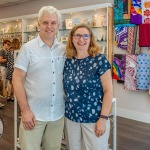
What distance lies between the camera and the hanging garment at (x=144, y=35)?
411 centimetres

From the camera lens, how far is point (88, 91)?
1642 mm

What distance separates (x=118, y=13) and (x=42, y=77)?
3.28m

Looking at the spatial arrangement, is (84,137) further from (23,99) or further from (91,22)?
(91,22)

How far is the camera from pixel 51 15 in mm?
1647

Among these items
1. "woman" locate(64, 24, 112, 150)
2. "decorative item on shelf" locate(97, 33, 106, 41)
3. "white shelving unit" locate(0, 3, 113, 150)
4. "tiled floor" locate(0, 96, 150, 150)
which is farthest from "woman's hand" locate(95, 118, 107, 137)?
"decorative item on shelf" locate(97, 33, 106, 41)

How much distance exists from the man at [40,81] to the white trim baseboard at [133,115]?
10.0 ft

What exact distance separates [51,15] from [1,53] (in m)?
4.77

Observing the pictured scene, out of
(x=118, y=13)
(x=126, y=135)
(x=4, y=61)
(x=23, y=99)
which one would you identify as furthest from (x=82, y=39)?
(x=4, y=61)

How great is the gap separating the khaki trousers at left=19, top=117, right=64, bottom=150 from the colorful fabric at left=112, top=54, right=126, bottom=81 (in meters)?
2.93

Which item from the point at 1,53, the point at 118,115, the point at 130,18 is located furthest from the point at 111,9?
the point at 1,53

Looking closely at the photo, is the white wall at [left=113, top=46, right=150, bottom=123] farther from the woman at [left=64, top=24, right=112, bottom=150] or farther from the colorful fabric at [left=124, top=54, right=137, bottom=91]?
the woman at [left=64, top=24, right=112, bottom=150]

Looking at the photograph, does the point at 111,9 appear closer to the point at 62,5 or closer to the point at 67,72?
the point at 62,5

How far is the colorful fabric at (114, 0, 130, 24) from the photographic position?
4.47 meters

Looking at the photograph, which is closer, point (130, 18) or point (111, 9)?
point (130, 18)
